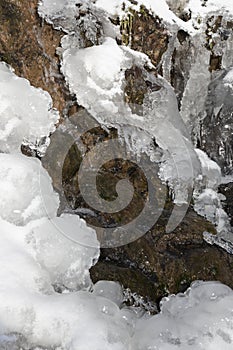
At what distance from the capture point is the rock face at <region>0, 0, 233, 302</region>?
11.1 feet

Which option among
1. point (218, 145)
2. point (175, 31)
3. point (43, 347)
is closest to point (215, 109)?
Answer: point (218, 145)

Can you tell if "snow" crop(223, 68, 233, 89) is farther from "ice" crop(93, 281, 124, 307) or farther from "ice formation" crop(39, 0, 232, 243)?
"ice" crop(93, 281, 124, 307)

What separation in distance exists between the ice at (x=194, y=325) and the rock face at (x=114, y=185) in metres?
0.74

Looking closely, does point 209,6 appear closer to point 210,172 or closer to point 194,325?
point 210,172

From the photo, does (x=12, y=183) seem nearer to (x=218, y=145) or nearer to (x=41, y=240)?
(x=41, y=240)

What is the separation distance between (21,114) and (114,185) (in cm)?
119

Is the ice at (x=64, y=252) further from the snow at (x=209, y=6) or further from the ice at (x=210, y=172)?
the snow at (x=209, y=6)

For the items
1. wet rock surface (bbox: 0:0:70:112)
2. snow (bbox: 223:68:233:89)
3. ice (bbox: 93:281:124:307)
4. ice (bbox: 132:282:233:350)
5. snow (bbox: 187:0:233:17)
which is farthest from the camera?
snow (bbox: 223:68:233:89)

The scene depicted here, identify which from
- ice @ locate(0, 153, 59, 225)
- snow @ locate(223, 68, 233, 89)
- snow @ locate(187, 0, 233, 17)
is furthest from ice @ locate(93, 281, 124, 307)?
snow @ locate(187, 0, 233, 17)

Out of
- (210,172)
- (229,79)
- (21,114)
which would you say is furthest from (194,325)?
(229,79)

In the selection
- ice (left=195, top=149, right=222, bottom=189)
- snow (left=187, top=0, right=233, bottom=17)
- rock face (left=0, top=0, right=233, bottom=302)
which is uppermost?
snow (left=187, top=0, right=233, bottom=17)

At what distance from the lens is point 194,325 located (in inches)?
92.0

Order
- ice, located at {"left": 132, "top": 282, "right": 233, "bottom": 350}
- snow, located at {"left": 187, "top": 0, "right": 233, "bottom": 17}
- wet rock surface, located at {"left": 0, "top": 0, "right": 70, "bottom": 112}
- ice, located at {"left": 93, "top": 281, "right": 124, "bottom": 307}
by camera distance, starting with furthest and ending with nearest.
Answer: snow, located at {"left": 187, "top": 0, "right": 233, "bottom": 17} < wet rock surface, located at {"left": 0, "top": 0, "right": 70, "bottom": 112} < ice, located at {"left": 93, "top": 281, "right": 124, "bottom": 307} < ice, located at {"left": 132, "top": 282, "right": 233, "bottom": 350}

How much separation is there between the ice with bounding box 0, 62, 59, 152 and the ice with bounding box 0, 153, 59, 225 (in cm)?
27
